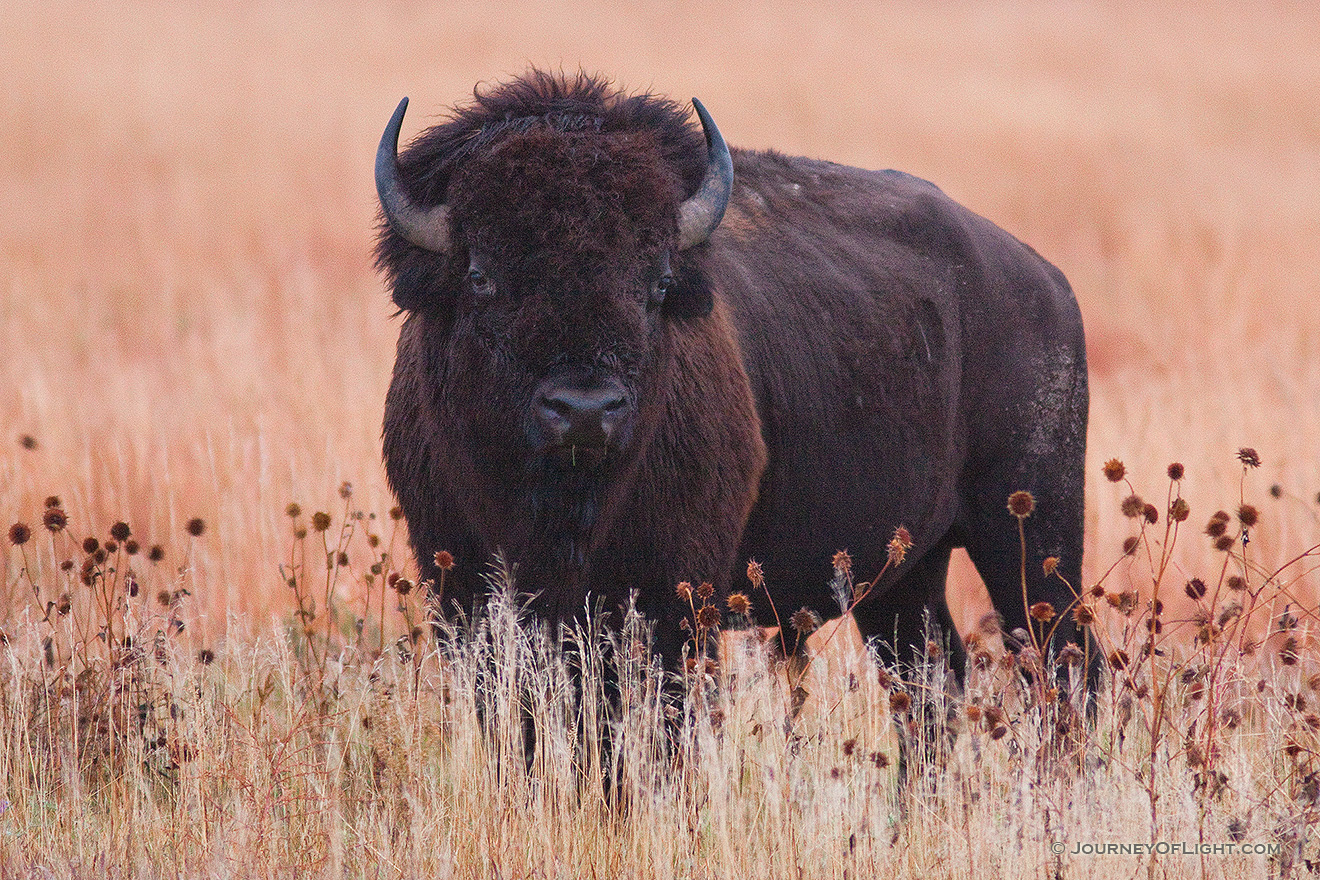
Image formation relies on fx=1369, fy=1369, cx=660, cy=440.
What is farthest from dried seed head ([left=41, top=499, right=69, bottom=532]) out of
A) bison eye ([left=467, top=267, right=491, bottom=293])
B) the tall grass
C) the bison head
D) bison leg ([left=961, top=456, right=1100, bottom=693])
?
bison leg ([left=961, top=456, right=1100, bottom=693])

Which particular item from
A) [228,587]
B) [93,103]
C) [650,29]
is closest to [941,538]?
[228,587]

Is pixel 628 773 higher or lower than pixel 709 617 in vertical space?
lower

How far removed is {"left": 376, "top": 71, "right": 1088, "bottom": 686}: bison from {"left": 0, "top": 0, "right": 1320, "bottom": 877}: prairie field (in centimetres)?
35

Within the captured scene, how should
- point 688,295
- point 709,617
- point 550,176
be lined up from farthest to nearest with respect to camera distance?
point 688,295, point 550,176, point 709,617

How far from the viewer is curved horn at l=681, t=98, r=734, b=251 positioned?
15.2 feet

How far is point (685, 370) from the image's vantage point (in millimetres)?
4746

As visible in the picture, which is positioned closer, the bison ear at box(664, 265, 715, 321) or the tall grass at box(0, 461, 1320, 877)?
the tall grass at box(0, 461, 1320, 877)

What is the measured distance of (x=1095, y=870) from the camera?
11.7 ft

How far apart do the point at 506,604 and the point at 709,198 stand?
154cm

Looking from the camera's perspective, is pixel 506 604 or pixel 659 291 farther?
pixel 659 291

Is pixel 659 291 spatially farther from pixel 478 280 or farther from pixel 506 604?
pixel 506 604

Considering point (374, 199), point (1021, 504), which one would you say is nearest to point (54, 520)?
point (374, 199)

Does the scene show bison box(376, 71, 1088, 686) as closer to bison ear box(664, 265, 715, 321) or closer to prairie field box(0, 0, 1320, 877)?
bison ear box(664, 265, 715, 321)

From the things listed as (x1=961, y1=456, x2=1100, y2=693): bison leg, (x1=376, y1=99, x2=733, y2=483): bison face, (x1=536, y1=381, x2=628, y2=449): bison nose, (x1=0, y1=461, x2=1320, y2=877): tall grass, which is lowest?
(x1=0, y1=461, x2=1320, y2=877): tall grass
